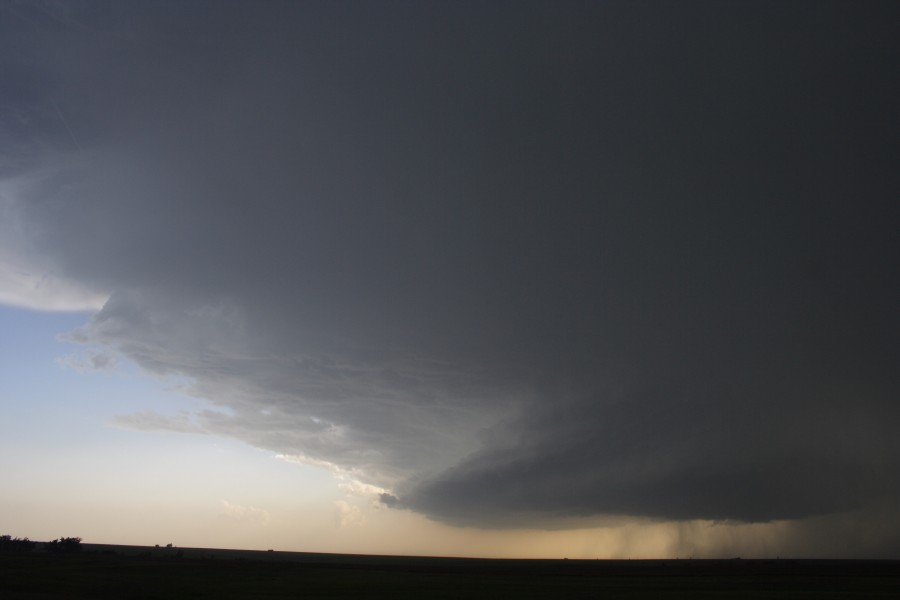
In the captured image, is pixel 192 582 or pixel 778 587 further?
pixel 778 587

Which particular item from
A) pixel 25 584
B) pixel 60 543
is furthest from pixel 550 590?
pixel 60 543

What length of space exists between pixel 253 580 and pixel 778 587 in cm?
7240

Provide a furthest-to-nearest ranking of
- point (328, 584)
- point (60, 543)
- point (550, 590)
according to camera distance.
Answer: point (60, 543), point (328, 584), point (550, 590)

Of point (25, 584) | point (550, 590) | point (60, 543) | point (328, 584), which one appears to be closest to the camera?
point (25, 584)

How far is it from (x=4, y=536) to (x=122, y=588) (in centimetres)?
14802

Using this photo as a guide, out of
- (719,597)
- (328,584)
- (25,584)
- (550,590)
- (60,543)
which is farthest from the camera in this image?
(60,543)

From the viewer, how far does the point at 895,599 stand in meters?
70.2

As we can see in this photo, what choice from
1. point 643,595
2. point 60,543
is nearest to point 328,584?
point 643,595

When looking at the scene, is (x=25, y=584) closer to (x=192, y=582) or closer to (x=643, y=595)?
(x=192, y=582)

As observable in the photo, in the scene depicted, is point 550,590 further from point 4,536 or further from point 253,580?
point 4,536

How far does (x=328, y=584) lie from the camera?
8575 centimetres

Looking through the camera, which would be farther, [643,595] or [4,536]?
[4,536]

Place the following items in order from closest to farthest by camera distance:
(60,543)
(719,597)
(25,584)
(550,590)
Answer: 1. (25,584)
2. (719,597)
3. (550,590)
4. (60,543)

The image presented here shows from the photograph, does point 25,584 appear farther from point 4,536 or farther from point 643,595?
point 4,536
